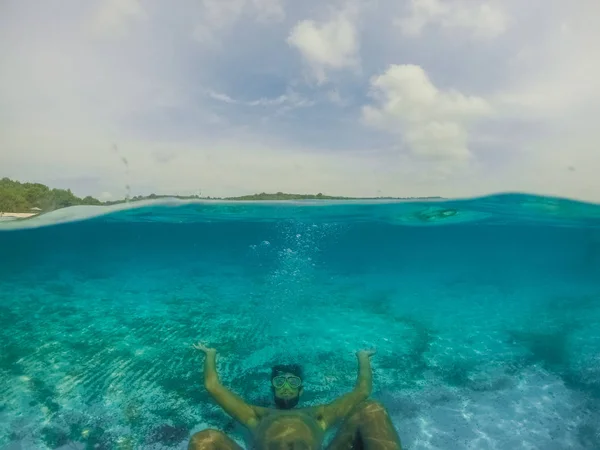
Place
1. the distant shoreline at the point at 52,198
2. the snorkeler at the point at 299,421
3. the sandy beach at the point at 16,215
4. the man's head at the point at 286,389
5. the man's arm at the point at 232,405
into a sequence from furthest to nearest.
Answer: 1. the sandy beach at the point at 16,215
2. the distant shoreline at the point at 52,198
3. the man's head at the point at 286,389
4. the man's arm at the point at 232,405
5. the snorkeler at the point at 299,421

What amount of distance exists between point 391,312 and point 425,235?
18.2 metres

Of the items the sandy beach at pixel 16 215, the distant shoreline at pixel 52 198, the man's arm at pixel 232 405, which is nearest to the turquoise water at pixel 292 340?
the sandy beach at pixel 16 215

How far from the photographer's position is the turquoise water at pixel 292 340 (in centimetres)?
797

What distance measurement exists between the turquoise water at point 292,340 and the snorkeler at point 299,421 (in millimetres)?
3186

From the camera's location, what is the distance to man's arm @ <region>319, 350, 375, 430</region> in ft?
16.3

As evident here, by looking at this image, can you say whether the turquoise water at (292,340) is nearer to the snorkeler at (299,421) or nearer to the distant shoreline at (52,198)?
the distant shoreline at (52,198)

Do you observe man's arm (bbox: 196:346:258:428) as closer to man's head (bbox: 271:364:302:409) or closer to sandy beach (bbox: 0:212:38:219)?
man's head (bbox: 271:364:302:409)

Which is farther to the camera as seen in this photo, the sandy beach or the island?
the sandy beach

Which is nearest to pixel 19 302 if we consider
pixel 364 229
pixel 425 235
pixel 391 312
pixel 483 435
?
pixel 391 312

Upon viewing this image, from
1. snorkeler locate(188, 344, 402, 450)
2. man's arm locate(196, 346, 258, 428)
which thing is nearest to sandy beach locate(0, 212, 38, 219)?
snorkeler locate(188, 344, 402, 450)

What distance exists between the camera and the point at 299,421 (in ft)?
15.1

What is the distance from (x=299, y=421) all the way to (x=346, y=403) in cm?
83

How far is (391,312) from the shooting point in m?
15.7

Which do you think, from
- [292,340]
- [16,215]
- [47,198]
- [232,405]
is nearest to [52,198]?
[47,198]
